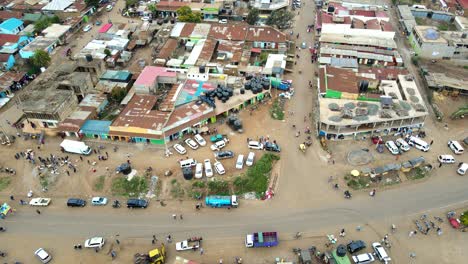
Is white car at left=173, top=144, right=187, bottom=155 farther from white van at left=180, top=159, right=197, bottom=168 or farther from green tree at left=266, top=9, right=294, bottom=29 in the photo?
green tree at left=266, top=9, right=294, bottom=29

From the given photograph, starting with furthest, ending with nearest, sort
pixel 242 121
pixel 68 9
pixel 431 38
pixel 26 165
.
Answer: pixel 68 9, pixel 431 38, pixel 242 121, pixel 26 165

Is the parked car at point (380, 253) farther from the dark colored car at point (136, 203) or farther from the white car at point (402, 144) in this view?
the dark colored car at point (136, 203)

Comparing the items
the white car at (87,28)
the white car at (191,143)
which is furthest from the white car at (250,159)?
the white car at (87,28)

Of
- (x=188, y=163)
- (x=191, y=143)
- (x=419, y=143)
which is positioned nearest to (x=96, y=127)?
(x=191, y=143)

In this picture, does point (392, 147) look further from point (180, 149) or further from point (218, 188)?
point (180, 149)

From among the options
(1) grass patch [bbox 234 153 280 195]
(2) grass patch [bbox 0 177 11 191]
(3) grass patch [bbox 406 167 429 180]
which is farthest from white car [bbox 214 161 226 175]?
(2) grass patch [bbox 0 177 11 191]

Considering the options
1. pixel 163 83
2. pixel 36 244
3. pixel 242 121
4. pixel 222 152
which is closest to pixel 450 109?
pixel 242 121

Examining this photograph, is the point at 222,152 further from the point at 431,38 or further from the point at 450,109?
the point at 431,38
